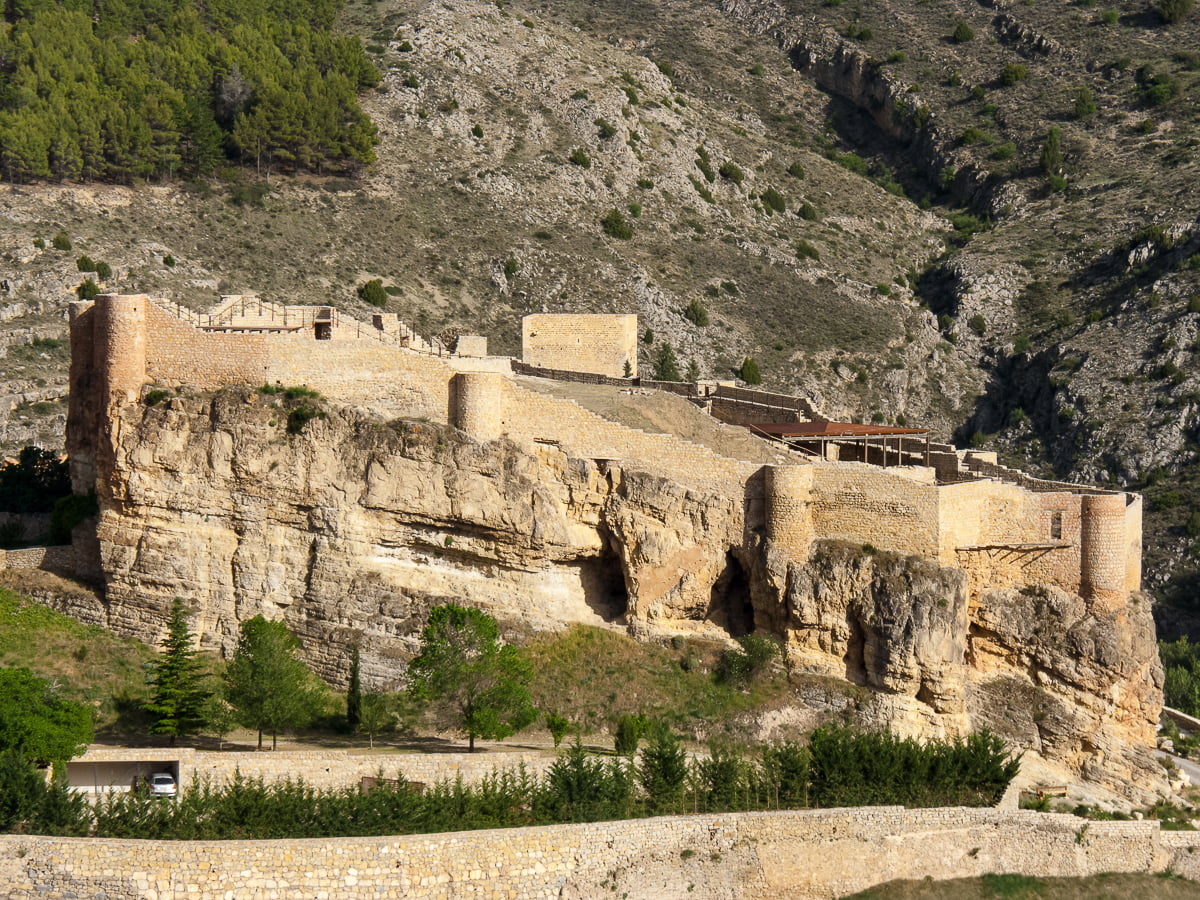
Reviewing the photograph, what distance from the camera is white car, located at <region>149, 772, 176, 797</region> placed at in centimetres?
3931

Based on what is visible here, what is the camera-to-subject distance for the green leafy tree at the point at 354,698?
147 feet

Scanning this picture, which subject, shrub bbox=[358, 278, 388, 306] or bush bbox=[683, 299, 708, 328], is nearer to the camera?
shrub bbox=[358, 278, 388, 306]

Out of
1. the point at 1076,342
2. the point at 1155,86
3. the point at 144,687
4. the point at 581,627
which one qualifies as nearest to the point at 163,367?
the point at 144,687

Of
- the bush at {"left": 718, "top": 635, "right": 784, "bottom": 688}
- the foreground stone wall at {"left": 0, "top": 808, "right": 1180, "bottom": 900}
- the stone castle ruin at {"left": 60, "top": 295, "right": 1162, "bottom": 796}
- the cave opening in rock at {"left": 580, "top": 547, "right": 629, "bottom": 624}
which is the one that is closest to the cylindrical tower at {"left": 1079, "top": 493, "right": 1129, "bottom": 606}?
the stone castle ruin at {"left": 60, "top": 295, "right": 1162, "bottom": 796}

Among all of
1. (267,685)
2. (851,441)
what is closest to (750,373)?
(851,441)

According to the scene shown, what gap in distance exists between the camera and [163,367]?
47688mm

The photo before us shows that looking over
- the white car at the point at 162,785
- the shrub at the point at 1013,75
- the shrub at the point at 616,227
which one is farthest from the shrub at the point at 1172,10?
the white car at the point at 162,785

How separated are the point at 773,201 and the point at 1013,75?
72.8 ft

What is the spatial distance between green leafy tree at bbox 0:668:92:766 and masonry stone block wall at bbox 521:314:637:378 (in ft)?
67.9

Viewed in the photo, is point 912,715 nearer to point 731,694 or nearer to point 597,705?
point 731,694

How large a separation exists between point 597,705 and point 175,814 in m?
12.2

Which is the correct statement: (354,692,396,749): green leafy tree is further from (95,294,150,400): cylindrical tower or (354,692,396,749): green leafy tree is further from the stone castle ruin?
(95,294,150,400): cylindrical tower

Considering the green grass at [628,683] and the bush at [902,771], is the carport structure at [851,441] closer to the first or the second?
the green grass at [628,683]

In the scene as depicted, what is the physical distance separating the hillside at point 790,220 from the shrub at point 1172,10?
963 millimetres
